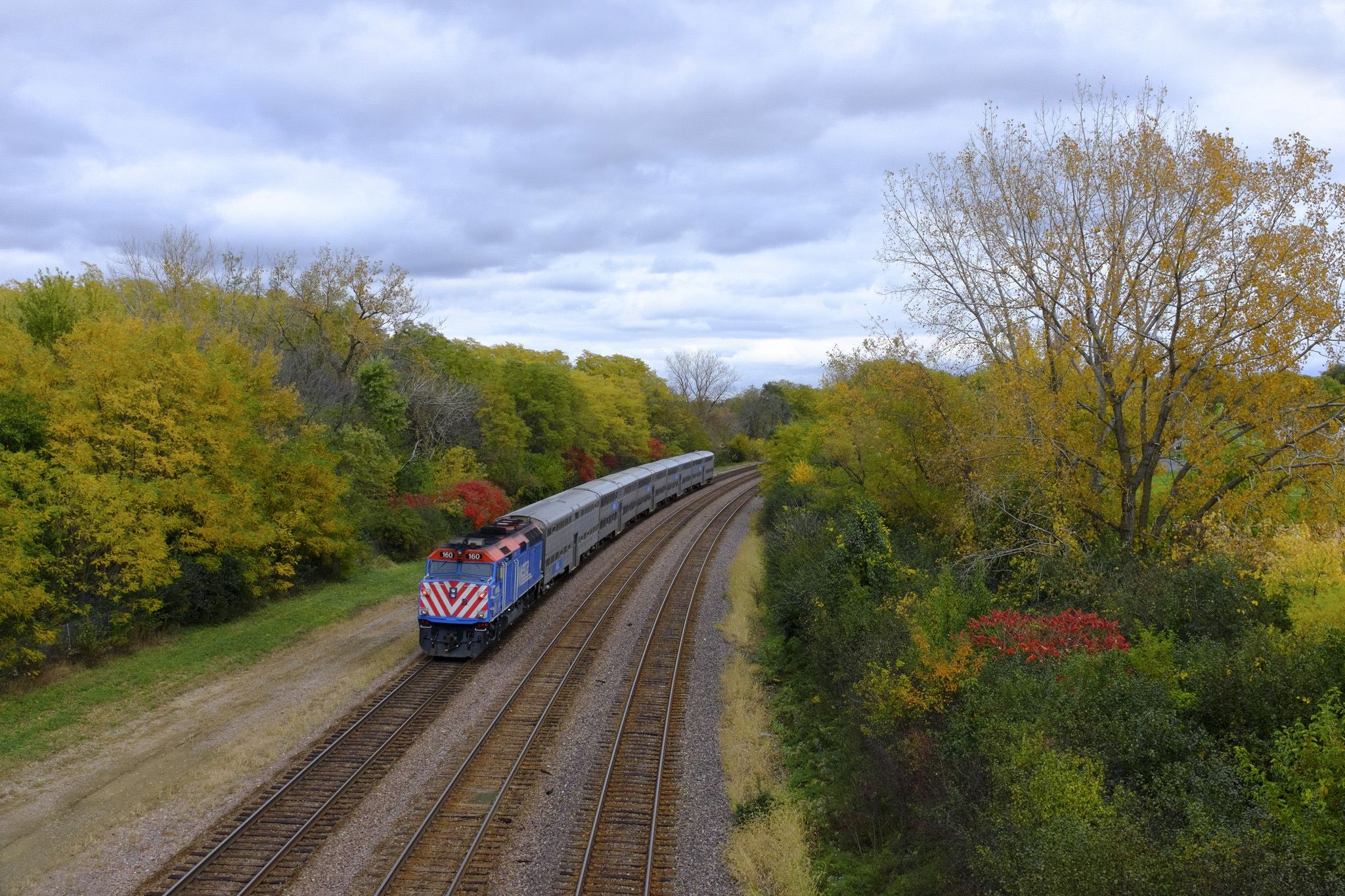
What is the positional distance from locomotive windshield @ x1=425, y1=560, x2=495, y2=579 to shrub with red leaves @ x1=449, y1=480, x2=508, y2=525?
1756cm

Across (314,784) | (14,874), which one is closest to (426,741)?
(314,784)

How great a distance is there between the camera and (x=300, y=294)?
124 ft

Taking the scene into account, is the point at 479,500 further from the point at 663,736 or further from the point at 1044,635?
the point at 1044,635

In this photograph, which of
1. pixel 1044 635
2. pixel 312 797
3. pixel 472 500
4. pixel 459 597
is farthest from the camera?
pixel 472 500

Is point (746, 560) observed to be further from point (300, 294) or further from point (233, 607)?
point (300, 294)

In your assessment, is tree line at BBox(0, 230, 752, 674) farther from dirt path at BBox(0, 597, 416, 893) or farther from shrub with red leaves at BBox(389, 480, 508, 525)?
dirt path at BBox(0, 597, 416, 893)

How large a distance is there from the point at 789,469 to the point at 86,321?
29576 mm

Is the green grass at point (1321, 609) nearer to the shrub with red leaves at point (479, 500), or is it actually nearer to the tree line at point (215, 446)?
the tree line at point (215, 446)

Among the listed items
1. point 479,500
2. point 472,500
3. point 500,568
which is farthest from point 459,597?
point 479,500

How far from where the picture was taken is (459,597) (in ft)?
63.0

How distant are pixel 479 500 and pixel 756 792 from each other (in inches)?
1063

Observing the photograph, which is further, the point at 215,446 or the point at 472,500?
the point at 472,500

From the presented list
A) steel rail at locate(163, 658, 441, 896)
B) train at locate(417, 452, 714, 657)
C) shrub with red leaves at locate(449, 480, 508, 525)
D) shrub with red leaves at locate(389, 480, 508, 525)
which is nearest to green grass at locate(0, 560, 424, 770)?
train at locate(417, 452, 714, 657)

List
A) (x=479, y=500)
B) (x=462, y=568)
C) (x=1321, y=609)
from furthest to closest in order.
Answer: (x=479, y=500), (x=462, y=568), (x=1321, y=609)
